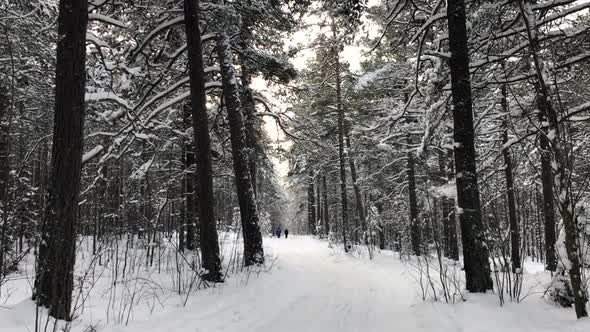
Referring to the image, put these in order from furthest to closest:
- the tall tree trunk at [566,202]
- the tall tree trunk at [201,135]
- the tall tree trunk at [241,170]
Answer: the tall tree trunk at [241,170] → the tall tree trunk at [201,135] → the tall tree trunk at [566,202]

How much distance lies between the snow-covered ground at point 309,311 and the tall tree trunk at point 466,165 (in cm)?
48

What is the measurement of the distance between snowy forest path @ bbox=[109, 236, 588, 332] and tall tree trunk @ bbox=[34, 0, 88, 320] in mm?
931

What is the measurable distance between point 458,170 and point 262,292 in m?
4.27

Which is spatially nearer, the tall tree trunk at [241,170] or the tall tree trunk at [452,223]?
the tall tree trunk at [241,170]

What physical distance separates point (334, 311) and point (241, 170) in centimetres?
473

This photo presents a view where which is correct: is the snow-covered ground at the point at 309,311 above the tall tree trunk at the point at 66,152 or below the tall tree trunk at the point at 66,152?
below

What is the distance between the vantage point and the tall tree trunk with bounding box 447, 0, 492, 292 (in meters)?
5.80

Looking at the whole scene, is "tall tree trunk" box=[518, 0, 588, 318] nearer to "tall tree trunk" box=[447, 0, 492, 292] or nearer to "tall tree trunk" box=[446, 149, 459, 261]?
"tall tree trunk" box=[447, 0, 492, 292]

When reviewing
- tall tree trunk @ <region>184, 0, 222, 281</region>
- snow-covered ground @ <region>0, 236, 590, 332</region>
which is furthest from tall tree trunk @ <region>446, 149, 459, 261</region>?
tall tree trunk @ <region>184, 0, 222, 281</region>

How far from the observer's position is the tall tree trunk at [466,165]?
5797 millimetres

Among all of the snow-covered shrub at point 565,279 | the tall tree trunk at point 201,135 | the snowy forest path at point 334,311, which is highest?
the tall tree trunk at point 201,135

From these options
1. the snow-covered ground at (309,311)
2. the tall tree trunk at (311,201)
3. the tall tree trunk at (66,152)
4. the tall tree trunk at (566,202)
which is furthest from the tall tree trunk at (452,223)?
the tall tree trunk at (311,201)

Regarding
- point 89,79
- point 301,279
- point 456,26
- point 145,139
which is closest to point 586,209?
point 456,26

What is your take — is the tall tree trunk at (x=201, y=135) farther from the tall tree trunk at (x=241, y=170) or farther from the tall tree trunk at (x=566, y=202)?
the tall tree trunk at (x=566, y=202)
